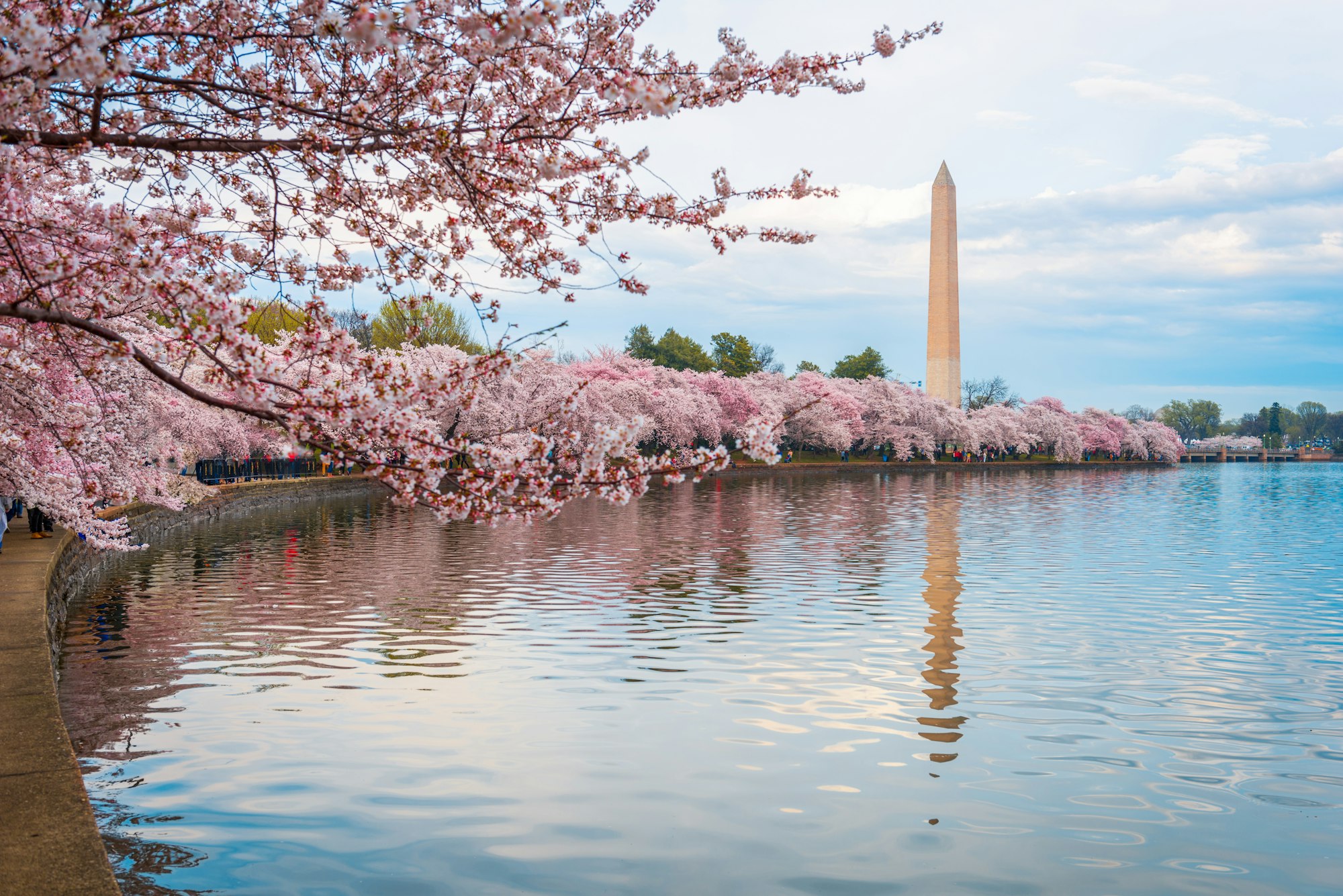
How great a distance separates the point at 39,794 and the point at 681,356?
324ft

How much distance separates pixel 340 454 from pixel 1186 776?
677 centimetres

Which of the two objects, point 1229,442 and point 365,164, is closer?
point 365,164

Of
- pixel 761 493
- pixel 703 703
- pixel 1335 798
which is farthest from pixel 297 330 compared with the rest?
pixel 761 493

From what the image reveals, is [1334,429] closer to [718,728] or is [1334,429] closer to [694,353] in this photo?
[694,353]

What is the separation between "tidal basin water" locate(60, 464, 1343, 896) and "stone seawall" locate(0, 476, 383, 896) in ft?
2.43

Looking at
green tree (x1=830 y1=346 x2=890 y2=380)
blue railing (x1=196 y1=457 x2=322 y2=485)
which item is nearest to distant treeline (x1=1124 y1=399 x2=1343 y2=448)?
green tree (x1=830 y1=346 x2=890 y2=380)

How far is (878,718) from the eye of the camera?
10070mm

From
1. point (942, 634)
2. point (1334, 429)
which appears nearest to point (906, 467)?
point (942, 634)

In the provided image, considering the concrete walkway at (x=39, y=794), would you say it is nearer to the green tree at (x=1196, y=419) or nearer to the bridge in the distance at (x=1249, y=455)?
the bridge in the distance at (x=1249, y=455)

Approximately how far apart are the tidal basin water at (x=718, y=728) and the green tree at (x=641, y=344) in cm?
8638

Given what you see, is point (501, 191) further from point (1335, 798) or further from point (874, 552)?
point (874, 552)

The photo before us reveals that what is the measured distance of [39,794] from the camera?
6066mm

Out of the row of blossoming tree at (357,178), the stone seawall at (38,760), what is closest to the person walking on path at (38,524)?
the stone seawall at (38,760)

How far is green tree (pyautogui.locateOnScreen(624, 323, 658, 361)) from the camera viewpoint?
107562 millimetres
